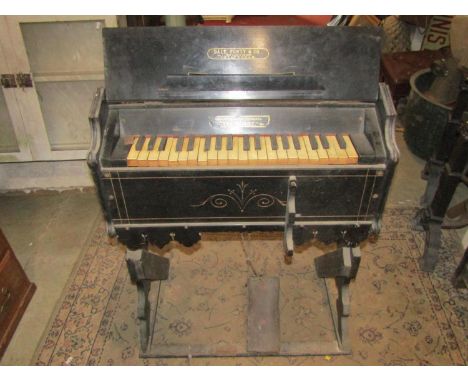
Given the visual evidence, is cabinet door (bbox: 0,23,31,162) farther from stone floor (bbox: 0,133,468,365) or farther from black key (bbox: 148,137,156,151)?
black key (bbox: 148,137,156,151)

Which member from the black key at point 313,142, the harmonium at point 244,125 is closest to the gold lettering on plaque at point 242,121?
the harmonium at point 244,125

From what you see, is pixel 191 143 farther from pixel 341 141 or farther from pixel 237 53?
pixel 341 141

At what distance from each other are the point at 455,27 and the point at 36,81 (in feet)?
12.7

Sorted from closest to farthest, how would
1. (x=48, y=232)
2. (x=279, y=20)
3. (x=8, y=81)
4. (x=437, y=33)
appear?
(x=8, y=81)
(x=48, y=232)
(x=279, y=20)
(x=437, y=33)

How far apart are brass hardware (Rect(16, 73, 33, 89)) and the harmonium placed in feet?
5.36

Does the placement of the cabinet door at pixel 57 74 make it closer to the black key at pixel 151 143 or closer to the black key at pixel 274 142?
the black key at pixel 151 143

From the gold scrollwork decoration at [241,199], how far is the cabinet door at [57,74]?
188cm

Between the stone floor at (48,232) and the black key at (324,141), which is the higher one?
the black key at (324,141)

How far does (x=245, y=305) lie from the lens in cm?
287

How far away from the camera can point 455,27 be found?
3.93 metres

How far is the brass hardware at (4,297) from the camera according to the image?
262cm

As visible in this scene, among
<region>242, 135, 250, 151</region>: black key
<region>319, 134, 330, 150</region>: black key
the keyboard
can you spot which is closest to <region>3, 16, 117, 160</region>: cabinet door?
the keyboard

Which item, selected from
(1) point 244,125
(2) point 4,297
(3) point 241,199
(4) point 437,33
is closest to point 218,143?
(1) point 244,125

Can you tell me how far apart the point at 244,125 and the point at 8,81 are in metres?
2.30
